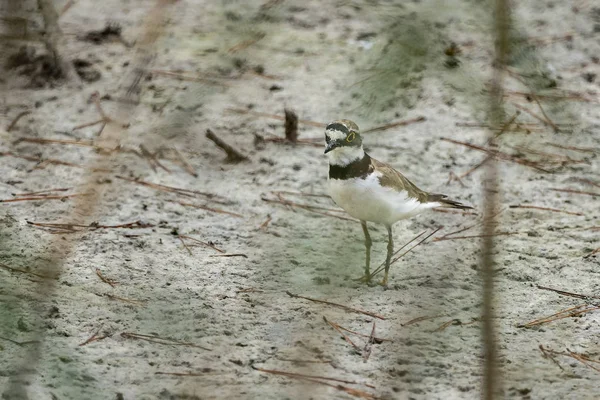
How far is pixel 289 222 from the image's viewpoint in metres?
4.47

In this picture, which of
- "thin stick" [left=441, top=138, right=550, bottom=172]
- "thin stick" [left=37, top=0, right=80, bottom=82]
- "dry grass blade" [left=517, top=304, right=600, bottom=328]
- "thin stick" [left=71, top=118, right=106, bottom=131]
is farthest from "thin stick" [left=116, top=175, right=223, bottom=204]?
"dry grass blade" [left=517, top=304, right=600, bottom=328]

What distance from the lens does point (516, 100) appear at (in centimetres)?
551

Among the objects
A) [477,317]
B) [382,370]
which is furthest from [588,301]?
[382,370]

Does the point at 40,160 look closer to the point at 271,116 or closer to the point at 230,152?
the point at 230,152

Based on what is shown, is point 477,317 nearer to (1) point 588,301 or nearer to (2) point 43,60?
(1) point 588,301

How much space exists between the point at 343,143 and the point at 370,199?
27cm

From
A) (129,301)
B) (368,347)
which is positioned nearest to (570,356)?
(368,347)

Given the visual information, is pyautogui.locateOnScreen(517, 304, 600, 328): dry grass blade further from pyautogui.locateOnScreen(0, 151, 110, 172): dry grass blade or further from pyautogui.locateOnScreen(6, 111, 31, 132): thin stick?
pyautogui.locateOnScreen(6, 111, 31, 132): thin stick

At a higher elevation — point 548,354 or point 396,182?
point 396,182

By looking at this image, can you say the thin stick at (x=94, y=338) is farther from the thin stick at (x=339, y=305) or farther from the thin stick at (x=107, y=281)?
the thin stick at (x=339, y=305)

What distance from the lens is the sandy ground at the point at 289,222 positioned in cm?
325

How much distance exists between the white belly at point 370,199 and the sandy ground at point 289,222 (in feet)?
0.84

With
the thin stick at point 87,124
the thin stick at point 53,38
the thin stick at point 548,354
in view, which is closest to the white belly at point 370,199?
the thin stick at point 548,354

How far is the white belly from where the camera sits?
3.78 m
